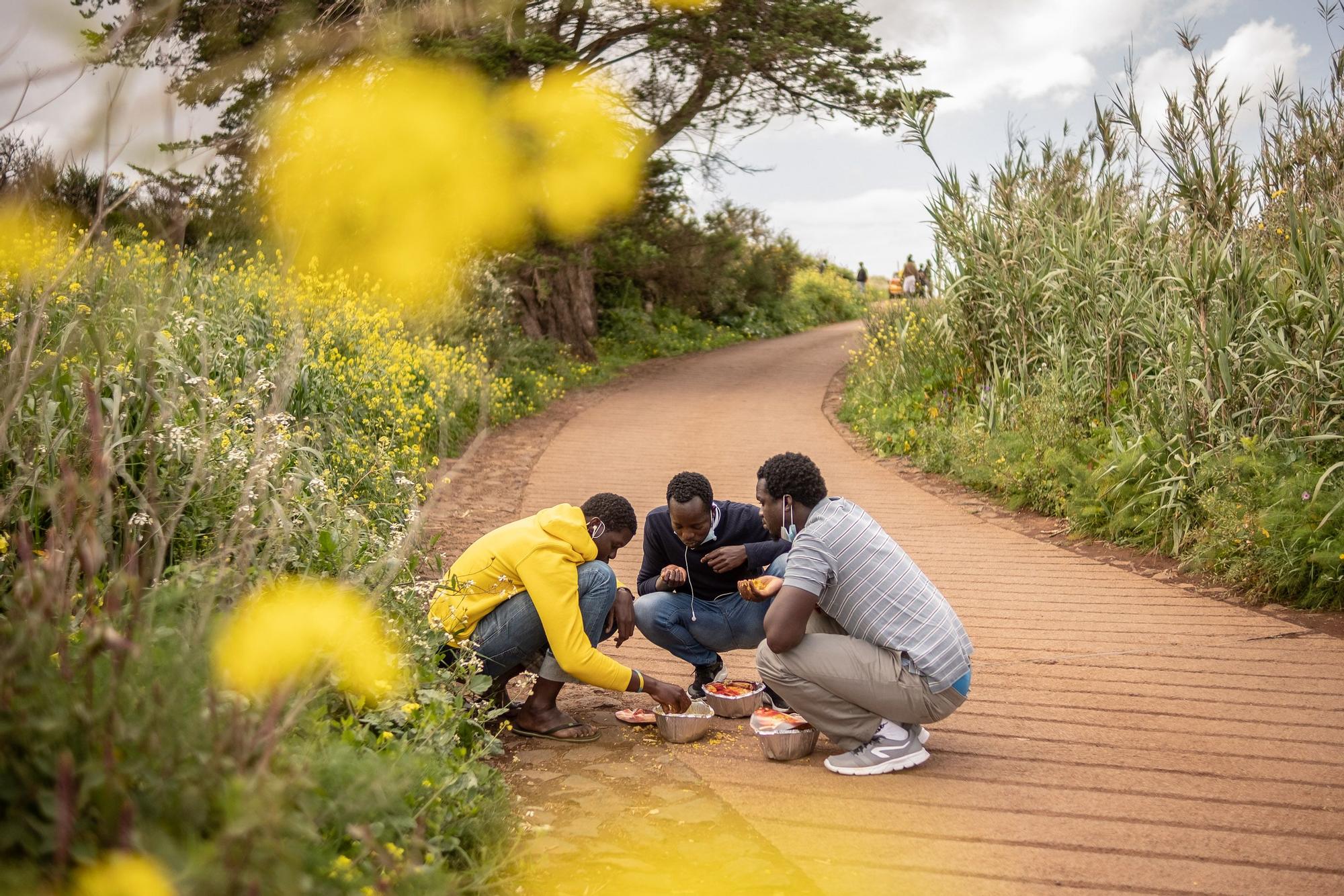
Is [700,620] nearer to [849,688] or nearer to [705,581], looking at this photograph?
[705,581]

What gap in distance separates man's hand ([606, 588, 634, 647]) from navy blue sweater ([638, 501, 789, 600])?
1.23 ft

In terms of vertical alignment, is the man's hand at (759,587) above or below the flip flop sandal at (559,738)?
above

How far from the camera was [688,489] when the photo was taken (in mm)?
4957

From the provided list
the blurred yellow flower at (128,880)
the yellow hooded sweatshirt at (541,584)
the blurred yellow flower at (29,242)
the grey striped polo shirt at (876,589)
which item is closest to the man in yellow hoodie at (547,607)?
the yellow hooded sweatshirt at (541,584)

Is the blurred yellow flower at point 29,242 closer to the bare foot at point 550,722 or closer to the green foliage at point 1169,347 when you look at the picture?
the bare foot at point 550,722

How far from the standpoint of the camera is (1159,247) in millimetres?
9000

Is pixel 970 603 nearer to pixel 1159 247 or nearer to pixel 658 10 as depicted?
pixel 1159 247

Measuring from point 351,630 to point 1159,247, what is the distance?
25.9 ft

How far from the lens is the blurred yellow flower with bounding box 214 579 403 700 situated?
2.75m

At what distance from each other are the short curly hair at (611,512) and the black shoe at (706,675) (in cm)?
96

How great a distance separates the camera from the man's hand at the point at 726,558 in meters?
5.05

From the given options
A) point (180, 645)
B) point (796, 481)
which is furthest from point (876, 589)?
point (180, 645)

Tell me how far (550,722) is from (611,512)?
898mm

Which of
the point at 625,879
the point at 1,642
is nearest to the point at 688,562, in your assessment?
the point at 625,879
